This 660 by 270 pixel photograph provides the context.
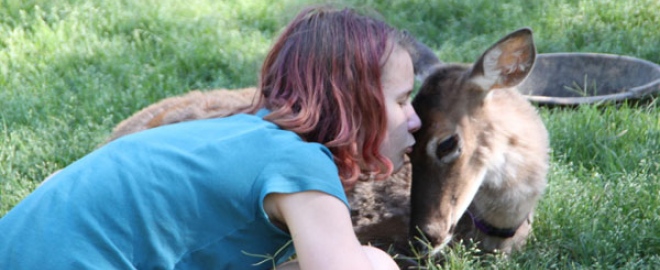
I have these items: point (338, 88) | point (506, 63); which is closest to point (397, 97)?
point (338, 88)

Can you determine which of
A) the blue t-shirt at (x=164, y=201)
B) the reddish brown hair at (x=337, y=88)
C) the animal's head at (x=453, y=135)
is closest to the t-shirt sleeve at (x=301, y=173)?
the blue t-shirt at (x=164, y=201)

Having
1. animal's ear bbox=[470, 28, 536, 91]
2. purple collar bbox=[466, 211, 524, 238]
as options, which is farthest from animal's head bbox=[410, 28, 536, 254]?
purple collar bbox=[466, 211, 524, 238]

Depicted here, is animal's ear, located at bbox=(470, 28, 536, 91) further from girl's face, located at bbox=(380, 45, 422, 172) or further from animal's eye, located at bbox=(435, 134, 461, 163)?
girl's face, located at bbox=(380, 45, 422, 172)

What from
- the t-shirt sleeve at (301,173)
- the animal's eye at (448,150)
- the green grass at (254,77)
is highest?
the t-shirt sleeve at (301,173)

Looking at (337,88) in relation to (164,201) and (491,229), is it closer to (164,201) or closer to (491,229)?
(164,201)

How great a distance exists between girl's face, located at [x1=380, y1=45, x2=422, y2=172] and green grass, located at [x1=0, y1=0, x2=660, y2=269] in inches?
27.8

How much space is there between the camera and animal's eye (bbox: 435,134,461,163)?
14.4 ft

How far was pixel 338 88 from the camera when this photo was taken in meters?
3.38

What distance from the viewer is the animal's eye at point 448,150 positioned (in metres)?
4.39

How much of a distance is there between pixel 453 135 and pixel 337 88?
118 cm

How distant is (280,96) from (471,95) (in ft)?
4.50

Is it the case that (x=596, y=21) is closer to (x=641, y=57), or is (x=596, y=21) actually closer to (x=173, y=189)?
(x=641, y=57)

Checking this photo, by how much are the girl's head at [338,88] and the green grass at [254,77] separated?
2.02ft

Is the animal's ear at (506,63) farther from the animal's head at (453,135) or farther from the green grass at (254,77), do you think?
the green grass at (254,77)
